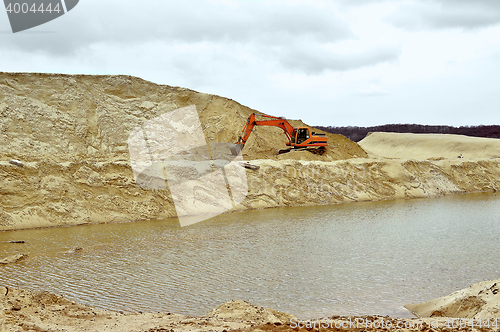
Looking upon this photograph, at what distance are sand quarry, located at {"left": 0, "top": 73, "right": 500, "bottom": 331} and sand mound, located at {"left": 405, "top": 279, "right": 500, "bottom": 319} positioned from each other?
0.06ft

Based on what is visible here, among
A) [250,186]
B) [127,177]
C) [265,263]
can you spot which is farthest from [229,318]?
[250,186]

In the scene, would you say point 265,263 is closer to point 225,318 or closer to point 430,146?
point 225,318

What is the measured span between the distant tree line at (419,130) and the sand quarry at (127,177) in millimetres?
46831

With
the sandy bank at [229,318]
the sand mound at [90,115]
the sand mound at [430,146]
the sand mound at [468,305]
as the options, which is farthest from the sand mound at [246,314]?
the sand mound at [430,146]

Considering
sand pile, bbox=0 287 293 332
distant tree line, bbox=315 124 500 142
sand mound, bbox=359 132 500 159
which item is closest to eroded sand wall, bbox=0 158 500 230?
sand pile, bbox=0 287 293 332

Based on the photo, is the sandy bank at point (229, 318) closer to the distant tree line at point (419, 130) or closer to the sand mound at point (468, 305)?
the sand mound at point (468, 305)

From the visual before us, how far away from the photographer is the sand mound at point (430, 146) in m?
47.5

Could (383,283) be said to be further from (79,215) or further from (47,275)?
(79,215)

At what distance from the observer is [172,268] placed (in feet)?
29.3

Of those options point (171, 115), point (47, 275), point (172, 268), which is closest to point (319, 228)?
point (172, 268)

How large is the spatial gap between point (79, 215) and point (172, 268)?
296 inches

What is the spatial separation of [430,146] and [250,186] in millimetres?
41227

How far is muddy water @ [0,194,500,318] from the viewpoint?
706cm

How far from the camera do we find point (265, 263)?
9.26 meters
